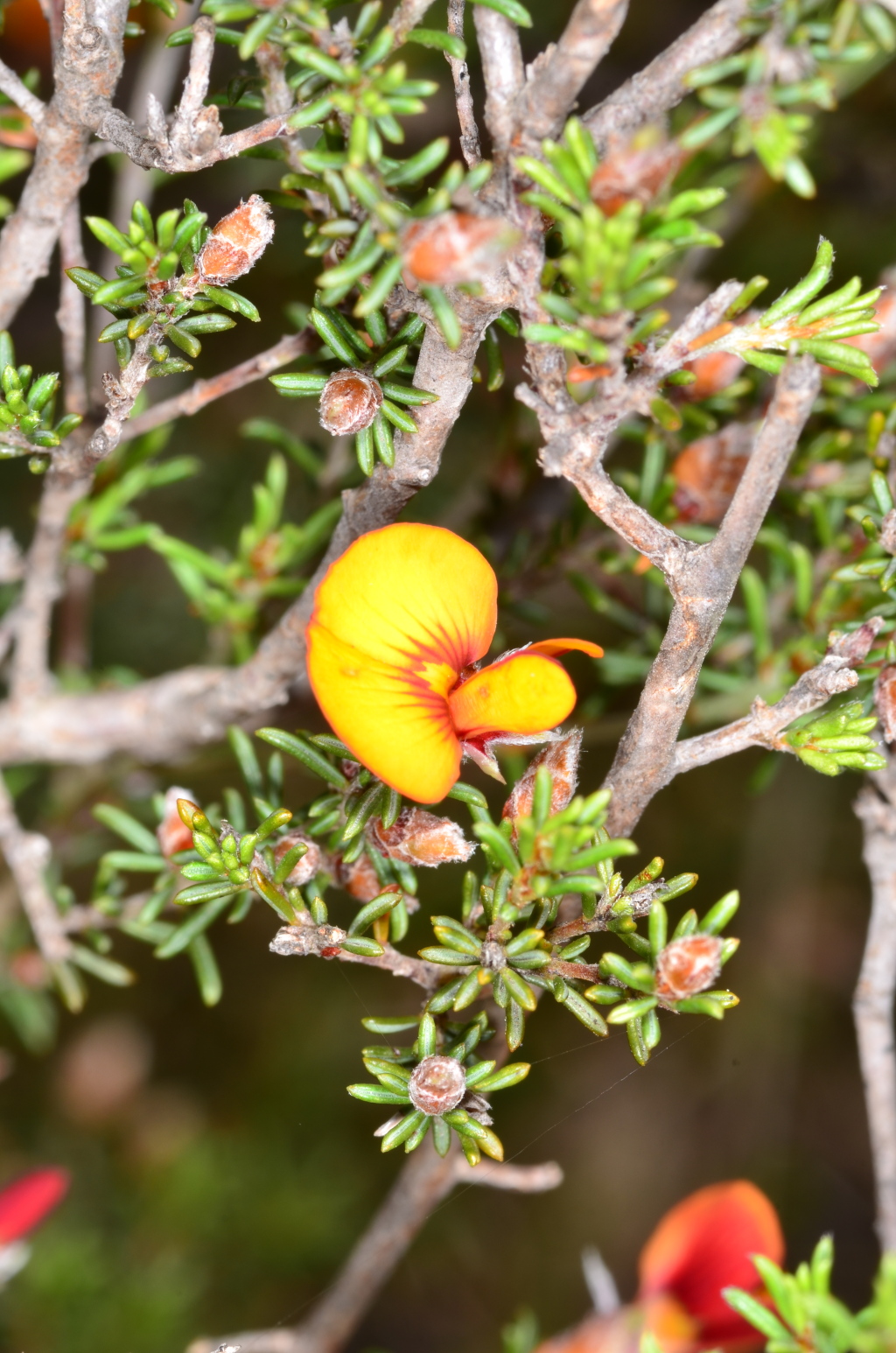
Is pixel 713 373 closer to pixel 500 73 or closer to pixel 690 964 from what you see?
pixel 500 73

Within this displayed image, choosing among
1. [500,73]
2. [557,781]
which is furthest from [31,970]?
[500,73]

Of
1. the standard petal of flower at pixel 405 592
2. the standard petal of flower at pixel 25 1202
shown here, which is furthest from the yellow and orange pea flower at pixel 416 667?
the standard petal of flower at pixel 25 1202

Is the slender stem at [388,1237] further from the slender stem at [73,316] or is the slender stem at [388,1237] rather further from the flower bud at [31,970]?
the slender stem at [73,316]

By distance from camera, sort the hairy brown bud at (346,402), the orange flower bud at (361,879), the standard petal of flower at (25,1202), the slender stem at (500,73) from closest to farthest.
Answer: the slender stem at (500,73)
the hairy brown bud at (346,402)
the orange flower bud at (361,879)
the standard petal of flower at (25,1202)

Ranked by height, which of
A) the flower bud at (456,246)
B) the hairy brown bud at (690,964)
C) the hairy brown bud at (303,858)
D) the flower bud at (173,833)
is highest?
the flower bud at (456,246)

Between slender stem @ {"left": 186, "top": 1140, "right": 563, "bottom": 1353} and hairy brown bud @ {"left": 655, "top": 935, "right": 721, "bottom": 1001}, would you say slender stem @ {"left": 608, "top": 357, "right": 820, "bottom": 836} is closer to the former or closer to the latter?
hairy brown bud @ {"left": 655, "top": 935, "right": 721, "bottom": 1001}

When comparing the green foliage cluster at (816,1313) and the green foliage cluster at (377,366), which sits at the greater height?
the green foliage cluster at (377,366)

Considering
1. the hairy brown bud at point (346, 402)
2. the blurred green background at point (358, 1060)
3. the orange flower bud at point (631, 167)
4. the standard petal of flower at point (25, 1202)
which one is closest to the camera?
the orange flower bud at point (631, 167)

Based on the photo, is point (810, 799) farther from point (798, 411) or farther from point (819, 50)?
point (819, 50)
